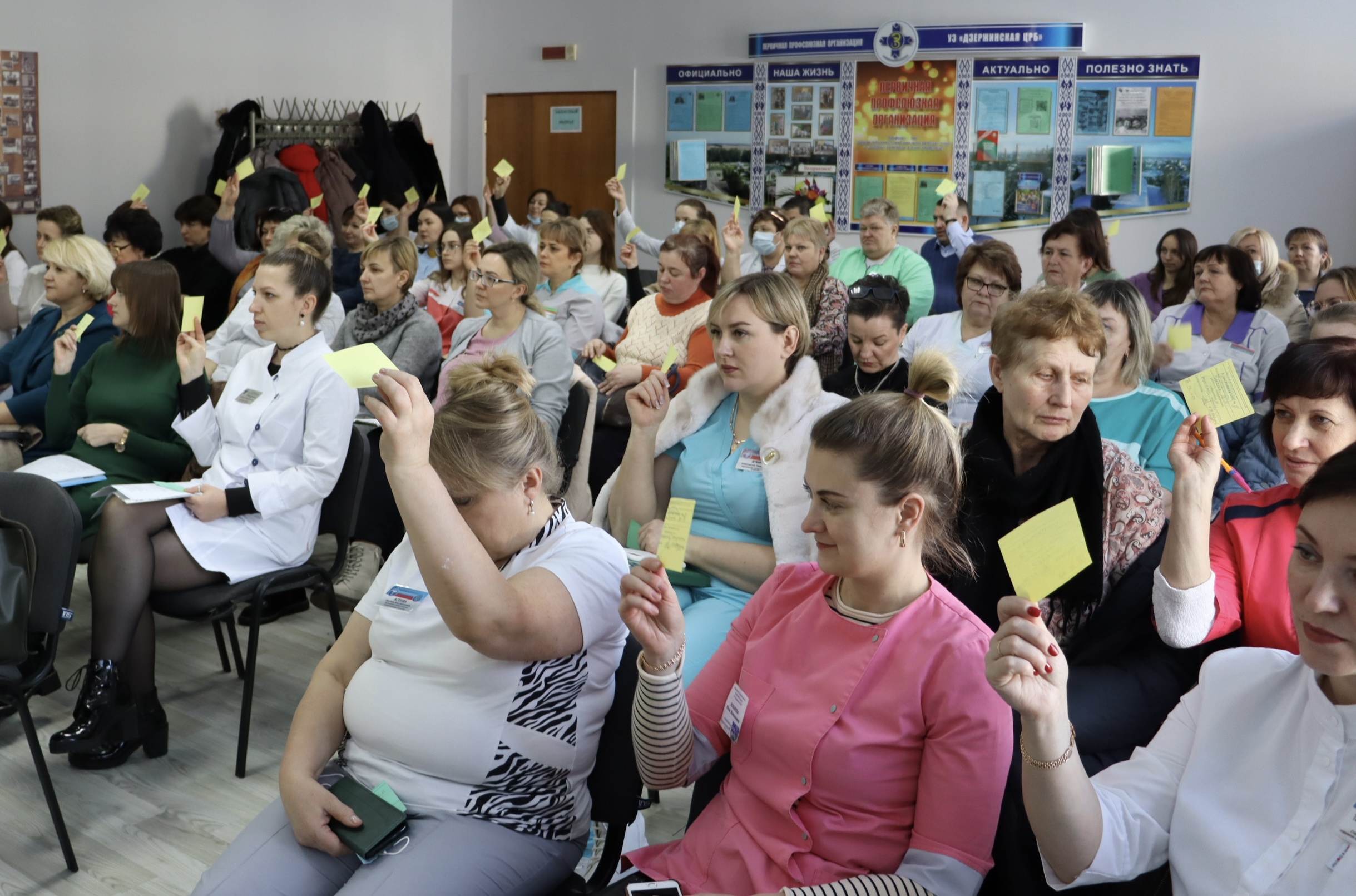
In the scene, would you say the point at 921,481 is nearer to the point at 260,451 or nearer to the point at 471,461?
the point at 471,461

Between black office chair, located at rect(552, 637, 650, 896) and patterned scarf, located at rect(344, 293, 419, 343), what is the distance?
303 cm

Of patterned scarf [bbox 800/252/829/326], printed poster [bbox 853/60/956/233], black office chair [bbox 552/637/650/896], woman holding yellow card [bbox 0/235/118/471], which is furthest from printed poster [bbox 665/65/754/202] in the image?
black office chair [bbox 552/637/650/896]

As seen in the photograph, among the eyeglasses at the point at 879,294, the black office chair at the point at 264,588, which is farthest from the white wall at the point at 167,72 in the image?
the eyeglasses at the point at 879,294

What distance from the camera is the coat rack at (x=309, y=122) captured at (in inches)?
340

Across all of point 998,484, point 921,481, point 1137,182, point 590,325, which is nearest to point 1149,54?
point 1137,182

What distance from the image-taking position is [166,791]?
2.73 meters

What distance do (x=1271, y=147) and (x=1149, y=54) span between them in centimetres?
98

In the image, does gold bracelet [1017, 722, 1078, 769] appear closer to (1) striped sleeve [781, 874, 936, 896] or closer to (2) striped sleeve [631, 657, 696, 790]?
(1) striped sleeve [781, 874, 936, 896]

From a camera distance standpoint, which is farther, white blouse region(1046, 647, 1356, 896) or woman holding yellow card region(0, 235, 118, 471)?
woman holding yellow card region(0, 235, 118, 471)

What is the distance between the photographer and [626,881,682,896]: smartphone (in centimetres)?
142

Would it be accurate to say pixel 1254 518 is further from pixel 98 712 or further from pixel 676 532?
pixel 98 712

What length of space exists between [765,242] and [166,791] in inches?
169

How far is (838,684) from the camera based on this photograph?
146 cm

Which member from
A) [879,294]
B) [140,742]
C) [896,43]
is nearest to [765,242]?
[879,294]
